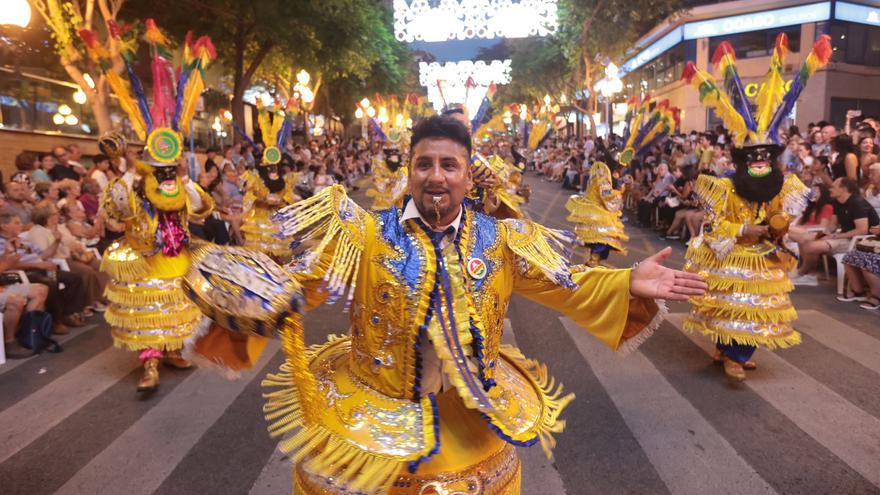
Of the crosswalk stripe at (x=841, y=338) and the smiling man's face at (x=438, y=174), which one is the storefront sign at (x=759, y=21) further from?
the smiling man's face at (x=438, y=174)

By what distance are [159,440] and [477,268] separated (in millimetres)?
3077

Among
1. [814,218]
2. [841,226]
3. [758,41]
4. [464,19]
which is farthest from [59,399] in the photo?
[464,19]

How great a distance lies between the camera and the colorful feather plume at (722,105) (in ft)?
16.3

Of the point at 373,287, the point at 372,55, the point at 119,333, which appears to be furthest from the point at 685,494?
the point at 372,55

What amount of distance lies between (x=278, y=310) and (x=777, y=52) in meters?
5.41

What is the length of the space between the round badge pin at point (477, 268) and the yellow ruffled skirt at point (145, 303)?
3.64 meters

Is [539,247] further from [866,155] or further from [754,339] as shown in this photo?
[866,155]

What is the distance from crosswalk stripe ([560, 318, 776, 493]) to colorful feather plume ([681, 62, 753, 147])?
86.9 inches

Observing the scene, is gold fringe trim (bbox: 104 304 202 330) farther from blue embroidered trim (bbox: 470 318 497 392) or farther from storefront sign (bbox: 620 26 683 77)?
storefront sign (bbox: 620 26 683 77)

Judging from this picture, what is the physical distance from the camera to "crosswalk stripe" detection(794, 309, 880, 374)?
546cm

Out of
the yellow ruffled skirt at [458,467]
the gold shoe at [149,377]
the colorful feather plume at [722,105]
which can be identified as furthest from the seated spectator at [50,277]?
the colorful feather plume at [722,105]

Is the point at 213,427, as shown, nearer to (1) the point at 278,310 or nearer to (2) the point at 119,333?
(2) the point at 119,333

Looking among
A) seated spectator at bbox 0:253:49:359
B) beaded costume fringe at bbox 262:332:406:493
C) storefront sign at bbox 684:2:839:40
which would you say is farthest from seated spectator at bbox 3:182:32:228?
storefront sign at bbox 684:2:839:40

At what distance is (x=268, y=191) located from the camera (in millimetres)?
8836
